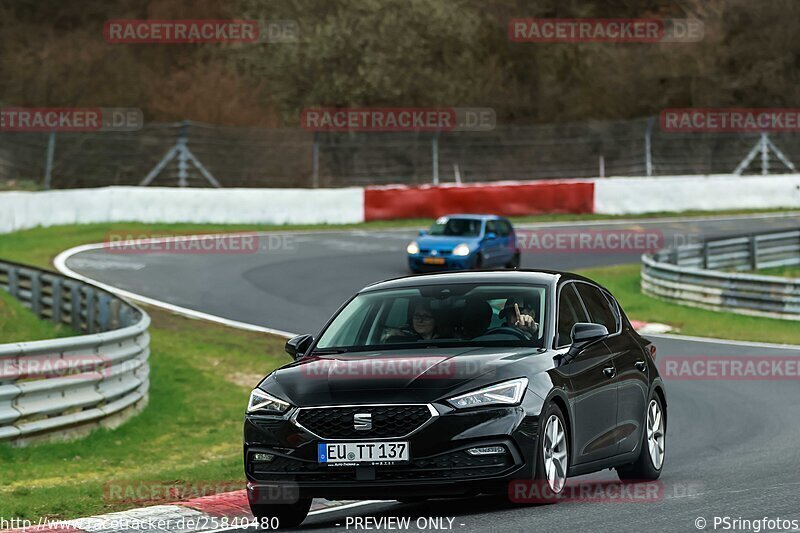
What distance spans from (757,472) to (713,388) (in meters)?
6.86

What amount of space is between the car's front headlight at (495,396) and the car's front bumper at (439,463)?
0.14 ft

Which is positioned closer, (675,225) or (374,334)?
(374,334)

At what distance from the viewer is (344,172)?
42.8 meters

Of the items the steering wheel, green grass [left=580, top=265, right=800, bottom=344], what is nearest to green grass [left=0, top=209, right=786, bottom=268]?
green grass [left=580, top=265, right=800, bottom=344]

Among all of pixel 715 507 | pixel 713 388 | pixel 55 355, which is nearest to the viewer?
pixel 715 507

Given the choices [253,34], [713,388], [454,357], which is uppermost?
[253,34]

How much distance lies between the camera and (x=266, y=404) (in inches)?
323

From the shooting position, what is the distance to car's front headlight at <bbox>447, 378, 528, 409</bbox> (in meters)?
7.88

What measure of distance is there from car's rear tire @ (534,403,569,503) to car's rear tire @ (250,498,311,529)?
1.35 meters

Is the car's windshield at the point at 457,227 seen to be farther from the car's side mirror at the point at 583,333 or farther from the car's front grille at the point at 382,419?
the car's front grille at the point at 382,419

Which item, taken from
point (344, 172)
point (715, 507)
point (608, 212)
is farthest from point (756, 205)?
point (715, 507)

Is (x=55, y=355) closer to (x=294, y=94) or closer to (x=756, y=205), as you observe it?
(x=756, y=205)

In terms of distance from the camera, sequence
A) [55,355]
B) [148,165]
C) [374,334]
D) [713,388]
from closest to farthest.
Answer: [374,334] < [55,355] < [713,388] < [148,165]

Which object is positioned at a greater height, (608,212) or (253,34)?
(253,34)
